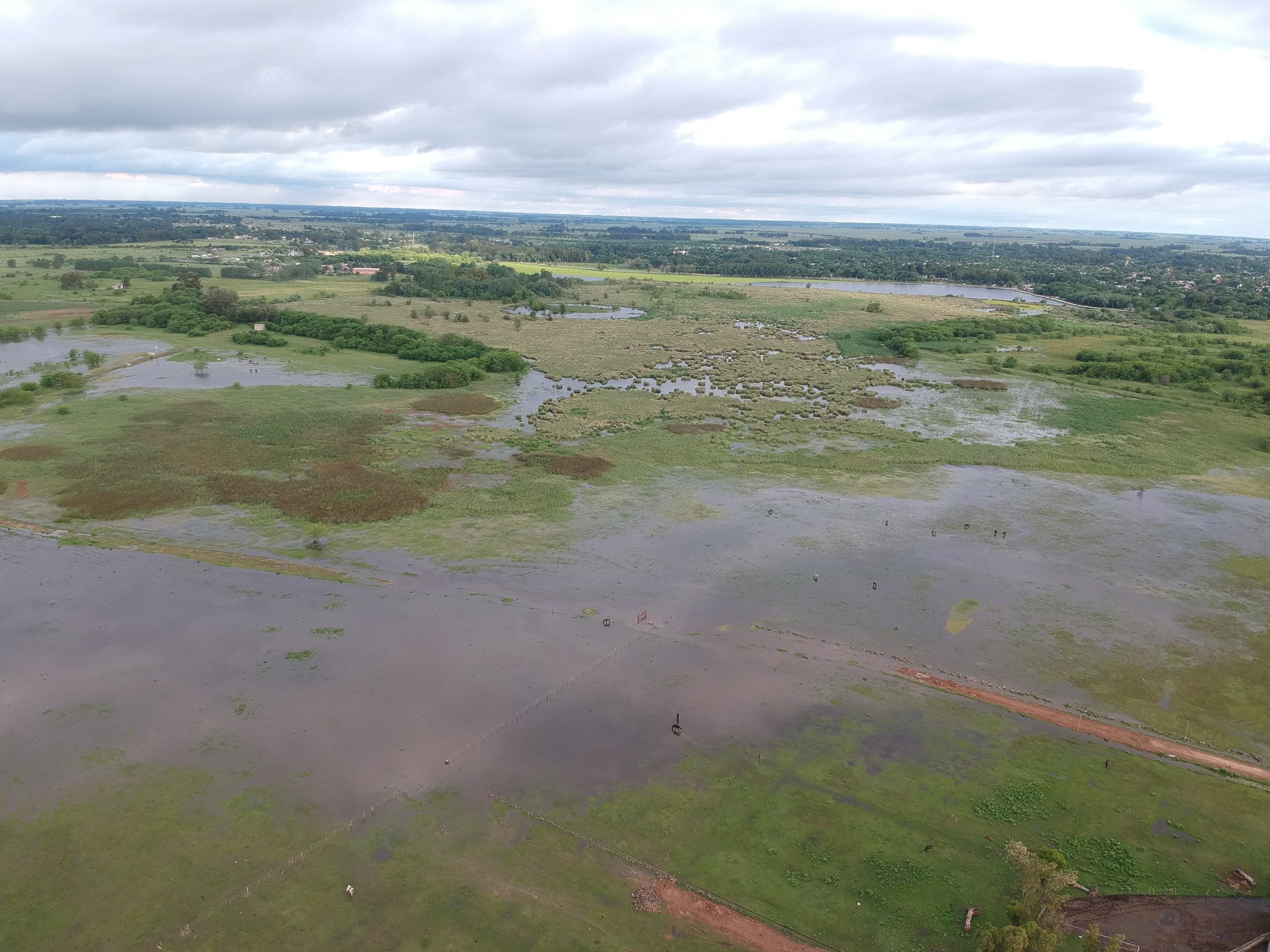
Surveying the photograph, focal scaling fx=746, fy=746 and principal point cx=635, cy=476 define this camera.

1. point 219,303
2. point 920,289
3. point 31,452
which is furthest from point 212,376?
point 920,289

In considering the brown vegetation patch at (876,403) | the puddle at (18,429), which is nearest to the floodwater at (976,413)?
the brown vegetation patch at (876,403)

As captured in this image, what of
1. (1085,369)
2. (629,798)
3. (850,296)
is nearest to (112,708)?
(629,798)

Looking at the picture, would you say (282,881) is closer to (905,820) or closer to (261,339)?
(905,820)

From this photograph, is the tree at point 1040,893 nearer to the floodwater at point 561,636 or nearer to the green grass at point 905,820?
the green grass at point 905,820

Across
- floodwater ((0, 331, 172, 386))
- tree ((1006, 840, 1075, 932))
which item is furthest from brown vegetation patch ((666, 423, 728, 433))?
floodwater ((0, 331, 172, 386))

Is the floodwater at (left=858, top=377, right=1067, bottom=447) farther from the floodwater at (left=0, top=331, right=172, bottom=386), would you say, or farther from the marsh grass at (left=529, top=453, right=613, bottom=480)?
the floodwater at (left=0, top=331, right=172, bottom=386)

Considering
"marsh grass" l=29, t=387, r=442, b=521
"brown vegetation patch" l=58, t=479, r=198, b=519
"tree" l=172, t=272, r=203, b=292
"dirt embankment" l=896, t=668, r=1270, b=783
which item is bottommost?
"dirt embankment" l=896, t=668, r=1270, b=783

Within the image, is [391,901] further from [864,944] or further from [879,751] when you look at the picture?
[879,751]
